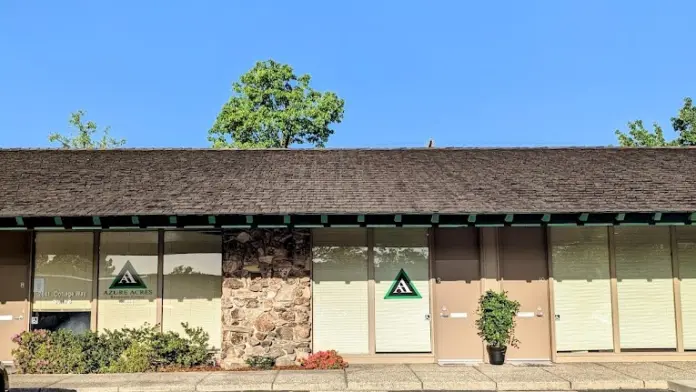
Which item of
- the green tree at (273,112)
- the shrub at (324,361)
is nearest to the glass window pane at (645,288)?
Answer: the shrub at (324,361)

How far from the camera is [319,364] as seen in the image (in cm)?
974

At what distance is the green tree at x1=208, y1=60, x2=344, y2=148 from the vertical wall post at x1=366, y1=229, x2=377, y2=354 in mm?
20525

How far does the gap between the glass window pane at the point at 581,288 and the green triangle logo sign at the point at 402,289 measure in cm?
274

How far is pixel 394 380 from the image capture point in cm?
865

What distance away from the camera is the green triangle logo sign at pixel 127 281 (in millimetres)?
10586

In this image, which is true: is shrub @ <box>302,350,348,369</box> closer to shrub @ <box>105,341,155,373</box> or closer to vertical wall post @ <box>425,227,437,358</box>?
vertical wall post @ <box>425,227,437,358</box>

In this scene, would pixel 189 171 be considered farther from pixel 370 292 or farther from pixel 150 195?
pixel 370 292

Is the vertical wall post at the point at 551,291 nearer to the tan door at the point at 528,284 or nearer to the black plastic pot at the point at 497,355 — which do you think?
the tan door at the point at 528,284

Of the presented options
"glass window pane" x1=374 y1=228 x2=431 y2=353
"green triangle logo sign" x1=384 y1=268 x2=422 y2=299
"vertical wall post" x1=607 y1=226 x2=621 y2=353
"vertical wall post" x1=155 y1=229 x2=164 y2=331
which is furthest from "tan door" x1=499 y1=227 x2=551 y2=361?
"vertical wall post" x1=155 y1=229 x2=164 y2=331

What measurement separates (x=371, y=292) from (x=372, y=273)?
0.36 meters

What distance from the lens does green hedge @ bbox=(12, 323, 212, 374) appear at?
385 inches

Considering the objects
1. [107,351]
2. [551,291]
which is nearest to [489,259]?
[551,291]

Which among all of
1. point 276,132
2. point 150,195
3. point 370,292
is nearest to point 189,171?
point 150,195

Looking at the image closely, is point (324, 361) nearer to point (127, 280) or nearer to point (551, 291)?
point (127, 280)
